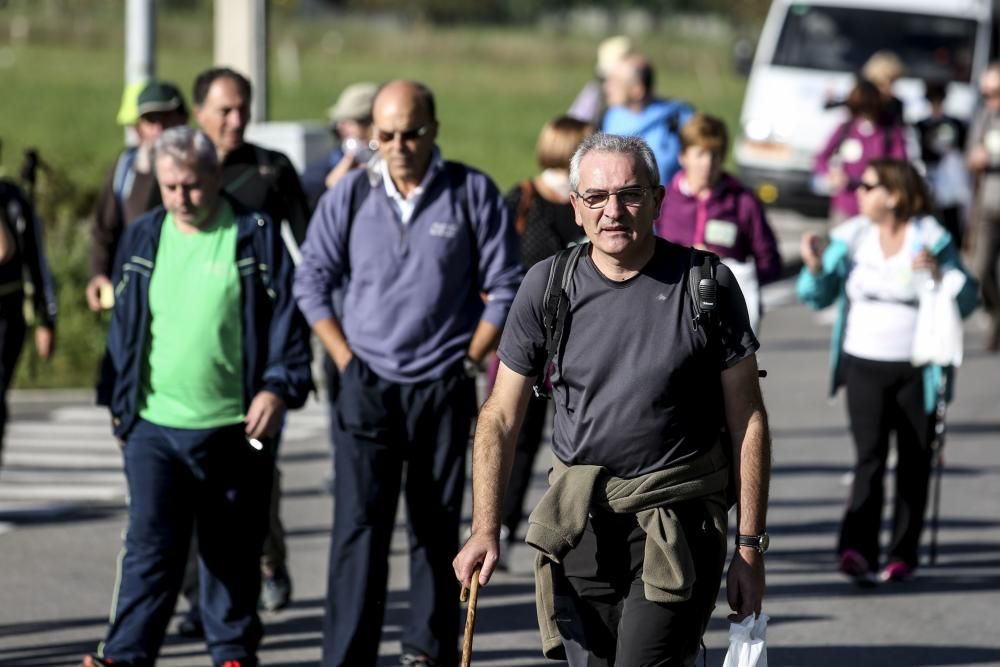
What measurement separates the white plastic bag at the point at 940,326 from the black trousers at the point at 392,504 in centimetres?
229

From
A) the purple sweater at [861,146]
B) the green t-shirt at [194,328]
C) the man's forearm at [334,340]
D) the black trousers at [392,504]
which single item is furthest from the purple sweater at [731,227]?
the purple sweater at [861,146]

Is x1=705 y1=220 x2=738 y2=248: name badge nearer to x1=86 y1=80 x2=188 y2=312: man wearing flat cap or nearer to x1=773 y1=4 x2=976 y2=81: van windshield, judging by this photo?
x1=86 y1=80 x2=188 y2=312: man wearing flat cap

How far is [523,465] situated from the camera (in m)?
8.18

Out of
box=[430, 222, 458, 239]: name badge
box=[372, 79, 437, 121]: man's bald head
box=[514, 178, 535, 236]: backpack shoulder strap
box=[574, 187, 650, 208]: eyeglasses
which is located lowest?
box=[514, 178, 535, 236]: backpack shoulder strap

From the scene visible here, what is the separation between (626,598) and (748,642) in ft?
1.04

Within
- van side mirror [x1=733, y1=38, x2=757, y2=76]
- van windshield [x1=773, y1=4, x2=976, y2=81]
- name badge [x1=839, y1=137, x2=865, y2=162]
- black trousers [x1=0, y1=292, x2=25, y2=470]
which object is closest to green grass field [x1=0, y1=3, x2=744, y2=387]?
black trousers [x1=0, y1=292, x2=25, y2=470]

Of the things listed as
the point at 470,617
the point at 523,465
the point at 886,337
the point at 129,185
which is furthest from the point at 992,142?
the point at 470,617

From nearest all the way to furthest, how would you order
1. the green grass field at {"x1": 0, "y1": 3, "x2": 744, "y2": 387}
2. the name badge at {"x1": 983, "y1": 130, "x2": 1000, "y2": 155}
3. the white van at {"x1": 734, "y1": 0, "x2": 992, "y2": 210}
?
the name badge at {"x1": 983, "y1": 130, "x2": 1000, "y2": 155} → the green grass field at {"x1": 0, "y1": 3, "x2": 744, "y2": 387} → the white van at {"x1": 734, "y1": 0, "x2": 992, "y2": 210}

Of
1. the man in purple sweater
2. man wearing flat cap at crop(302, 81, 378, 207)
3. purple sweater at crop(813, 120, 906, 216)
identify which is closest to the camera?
the man in purple sweater

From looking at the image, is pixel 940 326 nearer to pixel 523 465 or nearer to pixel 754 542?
pixel 523 465

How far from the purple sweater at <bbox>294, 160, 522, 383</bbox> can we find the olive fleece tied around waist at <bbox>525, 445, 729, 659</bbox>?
1708mm

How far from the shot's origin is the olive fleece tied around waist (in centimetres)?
454

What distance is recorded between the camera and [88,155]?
778 inches

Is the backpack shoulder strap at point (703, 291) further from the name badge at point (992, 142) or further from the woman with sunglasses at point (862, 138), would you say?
the name badge at point (992, 142)
